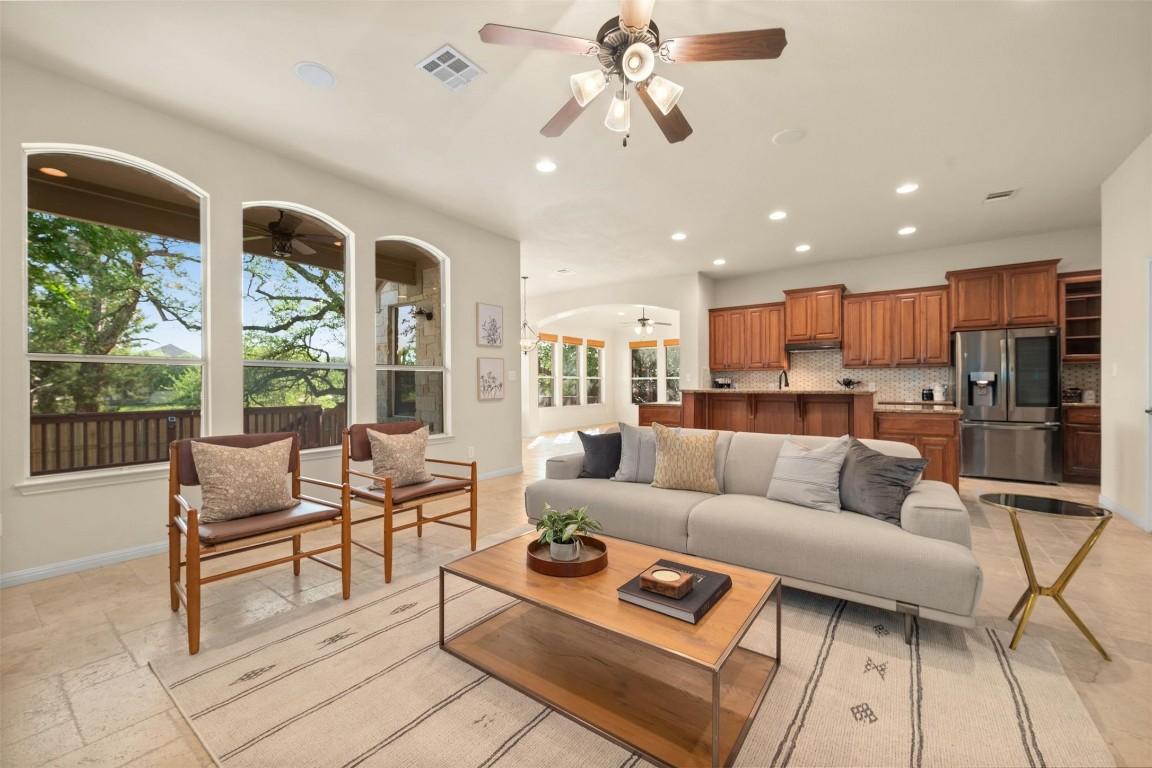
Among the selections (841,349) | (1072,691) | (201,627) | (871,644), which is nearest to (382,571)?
(201,627)

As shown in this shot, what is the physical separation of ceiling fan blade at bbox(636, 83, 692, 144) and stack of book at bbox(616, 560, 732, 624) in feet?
6.87

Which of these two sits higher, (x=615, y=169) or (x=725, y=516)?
(x=615, y=169)

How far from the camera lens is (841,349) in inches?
277

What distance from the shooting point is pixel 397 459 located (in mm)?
3223

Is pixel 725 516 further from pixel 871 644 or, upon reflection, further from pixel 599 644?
pixel 599 644

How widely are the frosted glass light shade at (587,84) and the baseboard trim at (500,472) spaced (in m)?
4.33

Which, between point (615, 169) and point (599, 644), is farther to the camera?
point (615, 169)

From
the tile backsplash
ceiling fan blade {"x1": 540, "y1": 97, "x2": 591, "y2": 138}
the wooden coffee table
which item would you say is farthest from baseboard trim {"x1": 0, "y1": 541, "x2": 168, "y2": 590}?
the tile backsplash

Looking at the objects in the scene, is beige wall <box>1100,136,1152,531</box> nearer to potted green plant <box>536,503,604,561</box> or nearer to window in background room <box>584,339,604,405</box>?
potted green plant <box>536,503,604,561</box>

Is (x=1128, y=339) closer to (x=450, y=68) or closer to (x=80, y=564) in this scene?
(x=450, y=68)

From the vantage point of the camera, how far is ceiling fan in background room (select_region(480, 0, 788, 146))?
6.14 feet

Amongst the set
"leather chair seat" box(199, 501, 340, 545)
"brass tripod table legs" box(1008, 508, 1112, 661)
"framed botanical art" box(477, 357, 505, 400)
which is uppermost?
"framed botanical art" box(477, 357, 505, 400)

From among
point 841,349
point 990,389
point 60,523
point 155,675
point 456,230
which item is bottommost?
point 155,675

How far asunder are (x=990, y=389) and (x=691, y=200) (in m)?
4.33
